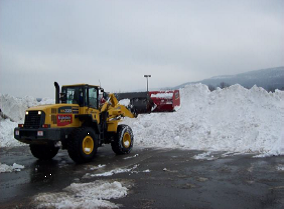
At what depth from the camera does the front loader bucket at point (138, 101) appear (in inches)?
533

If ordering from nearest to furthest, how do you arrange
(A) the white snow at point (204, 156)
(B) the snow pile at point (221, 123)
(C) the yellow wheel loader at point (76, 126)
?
(C) the yellow wheel loader at point (76, 126) → (A) the white snow at point (204, 156) → (B) the snow pile at point (221, 123)

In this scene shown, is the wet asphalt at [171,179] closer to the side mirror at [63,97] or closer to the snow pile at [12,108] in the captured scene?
the side mirror at [63,97]

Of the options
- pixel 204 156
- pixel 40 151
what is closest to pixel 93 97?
pixel 40 151

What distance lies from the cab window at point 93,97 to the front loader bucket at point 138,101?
96.2 inches

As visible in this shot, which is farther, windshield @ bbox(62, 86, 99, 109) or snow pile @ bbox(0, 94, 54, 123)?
snow pile @ bbox(0, 94, 54, 123)

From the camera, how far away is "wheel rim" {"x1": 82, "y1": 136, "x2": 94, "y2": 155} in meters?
9.94

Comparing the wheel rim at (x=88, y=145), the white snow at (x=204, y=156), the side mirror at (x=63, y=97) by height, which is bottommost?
the white snow at (x=204, y=156)

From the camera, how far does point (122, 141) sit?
11820 millimetres

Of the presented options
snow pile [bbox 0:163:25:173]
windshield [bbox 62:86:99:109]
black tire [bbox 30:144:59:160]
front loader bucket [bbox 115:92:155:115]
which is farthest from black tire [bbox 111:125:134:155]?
snow pile [bbox 0:163:25:173]

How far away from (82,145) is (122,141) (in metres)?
2.39

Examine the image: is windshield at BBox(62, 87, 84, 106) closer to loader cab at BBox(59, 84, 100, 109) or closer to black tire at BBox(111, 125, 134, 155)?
loader cab at BBox(59, 84, 100, 109)

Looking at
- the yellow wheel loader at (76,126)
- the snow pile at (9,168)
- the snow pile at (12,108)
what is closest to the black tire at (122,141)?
the yellow wheel loader at (76,126)

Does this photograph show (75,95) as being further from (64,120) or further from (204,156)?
Answer: (204,156)

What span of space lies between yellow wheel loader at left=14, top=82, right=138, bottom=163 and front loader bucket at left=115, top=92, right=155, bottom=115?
1073 mm
